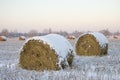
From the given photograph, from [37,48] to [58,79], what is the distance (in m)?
3.47

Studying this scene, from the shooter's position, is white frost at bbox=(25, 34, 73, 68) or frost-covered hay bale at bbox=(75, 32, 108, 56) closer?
white frost at bbox=(25, 34, 73, 68)

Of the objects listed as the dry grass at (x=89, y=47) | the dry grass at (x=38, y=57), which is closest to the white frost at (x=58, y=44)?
the dry grass at (x=38, y=57)

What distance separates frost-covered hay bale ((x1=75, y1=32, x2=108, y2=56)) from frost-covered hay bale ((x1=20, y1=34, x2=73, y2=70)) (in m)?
5.72

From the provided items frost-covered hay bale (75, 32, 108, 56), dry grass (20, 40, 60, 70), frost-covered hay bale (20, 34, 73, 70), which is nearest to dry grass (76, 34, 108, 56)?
frost-covered hay bale (75, 32, 108, 56)

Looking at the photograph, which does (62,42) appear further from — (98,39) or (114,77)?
(98,39)

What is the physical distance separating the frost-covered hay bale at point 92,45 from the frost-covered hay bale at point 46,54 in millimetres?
5715

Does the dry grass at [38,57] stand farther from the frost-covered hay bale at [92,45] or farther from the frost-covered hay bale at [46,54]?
the frost-covered hay bale at [92,45]

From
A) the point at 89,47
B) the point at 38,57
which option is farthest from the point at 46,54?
the point at 89,47

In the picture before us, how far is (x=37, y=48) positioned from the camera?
11.2 meters

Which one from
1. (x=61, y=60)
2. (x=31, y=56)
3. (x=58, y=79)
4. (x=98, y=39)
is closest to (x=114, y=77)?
(x=58, y=79)

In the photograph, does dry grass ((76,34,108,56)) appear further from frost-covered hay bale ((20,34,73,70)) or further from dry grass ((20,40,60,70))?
dry grass ((20,40,60,70))

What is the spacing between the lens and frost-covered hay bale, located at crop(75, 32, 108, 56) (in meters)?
17.1

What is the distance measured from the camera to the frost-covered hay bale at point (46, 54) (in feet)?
34.8

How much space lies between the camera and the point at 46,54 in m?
10.9
